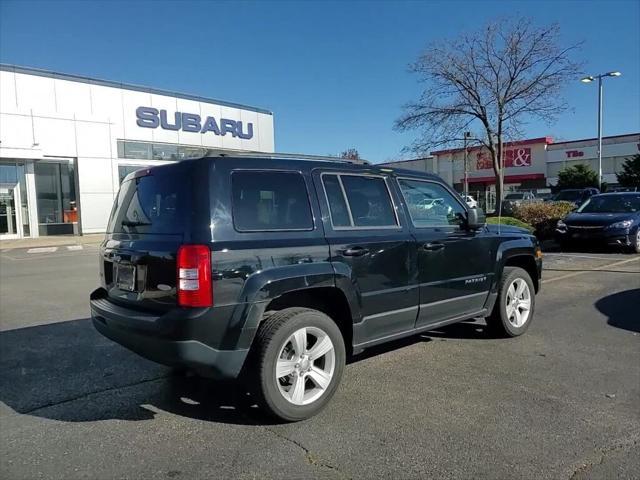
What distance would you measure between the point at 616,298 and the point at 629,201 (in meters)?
7.75

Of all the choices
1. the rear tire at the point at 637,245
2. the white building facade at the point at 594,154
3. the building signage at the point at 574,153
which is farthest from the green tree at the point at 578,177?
the rear tire at the point at 637,245

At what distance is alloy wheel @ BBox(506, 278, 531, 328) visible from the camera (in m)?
5.81

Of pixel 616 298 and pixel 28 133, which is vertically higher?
pixel 28 133

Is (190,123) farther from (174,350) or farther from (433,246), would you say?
(174,350)

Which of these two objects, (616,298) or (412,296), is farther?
(616,298)

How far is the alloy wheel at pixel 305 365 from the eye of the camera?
12.2ft

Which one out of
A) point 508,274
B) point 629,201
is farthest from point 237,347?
point 629,201

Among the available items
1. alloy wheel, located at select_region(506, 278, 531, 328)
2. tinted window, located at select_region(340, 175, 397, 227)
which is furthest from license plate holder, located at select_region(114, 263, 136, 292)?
alloy wheel, located at select_region(506, 278, 531, 328)

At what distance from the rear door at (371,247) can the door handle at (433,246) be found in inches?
7.7

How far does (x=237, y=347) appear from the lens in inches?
135

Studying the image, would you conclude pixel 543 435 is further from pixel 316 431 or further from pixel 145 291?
pixel 145 291

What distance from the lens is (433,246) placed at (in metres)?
4.72

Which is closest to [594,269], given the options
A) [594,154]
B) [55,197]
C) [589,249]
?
[589,249]

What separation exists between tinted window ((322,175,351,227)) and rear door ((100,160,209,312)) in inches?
41.1
